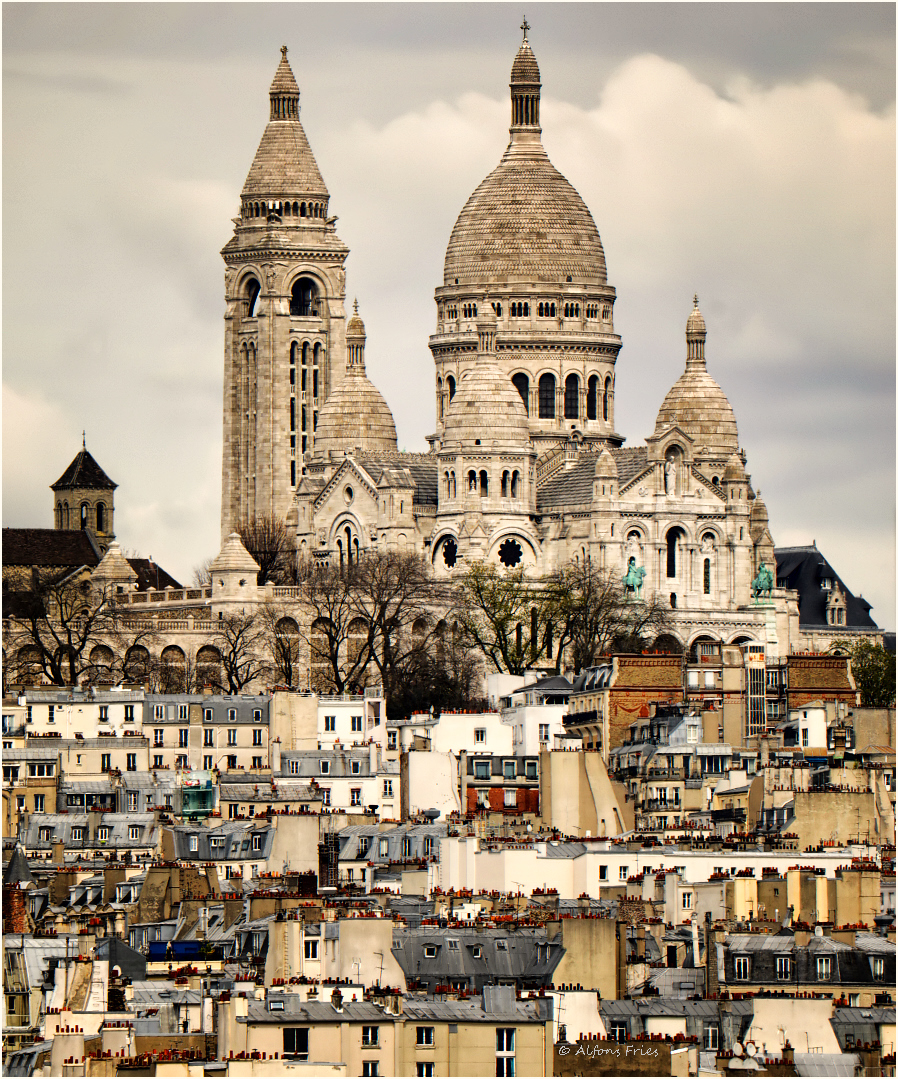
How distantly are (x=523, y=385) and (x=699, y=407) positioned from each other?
8.33m

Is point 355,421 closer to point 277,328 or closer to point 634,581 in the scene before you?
point 277,328

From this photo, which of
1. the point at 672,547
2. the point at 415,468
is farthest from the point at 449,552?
the point at 672,547

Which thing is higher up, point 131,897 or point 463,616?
point 463,616

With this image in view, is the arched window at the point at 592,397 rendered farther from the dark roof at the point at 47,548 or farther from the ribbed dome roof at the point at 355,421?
the dark roof at the point at 47,548

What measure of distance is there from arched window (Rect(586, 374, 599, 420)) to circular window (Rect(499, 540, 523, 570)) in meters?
16.0

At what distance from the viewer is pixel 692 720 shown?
11162 cm

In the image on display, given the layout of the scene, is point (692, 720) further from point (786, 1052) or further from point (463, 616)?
point (463, 616)

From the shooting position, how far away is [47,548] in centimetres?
19638

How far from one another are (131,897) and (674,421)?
342 ft

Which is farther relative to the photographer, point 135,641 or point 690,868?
point 135,641

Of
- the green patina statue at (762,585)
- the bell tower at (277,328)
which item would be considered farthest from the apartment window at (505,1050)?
the bell tower at (277,328)

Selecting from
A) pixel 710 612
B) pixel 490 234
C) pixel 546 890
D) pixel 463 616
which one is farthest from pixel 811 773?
pixel 490 234

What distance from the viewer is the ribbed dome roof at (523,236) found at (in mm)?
193875

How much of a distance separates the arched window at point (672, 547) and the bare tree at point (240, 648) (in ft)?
67.8
